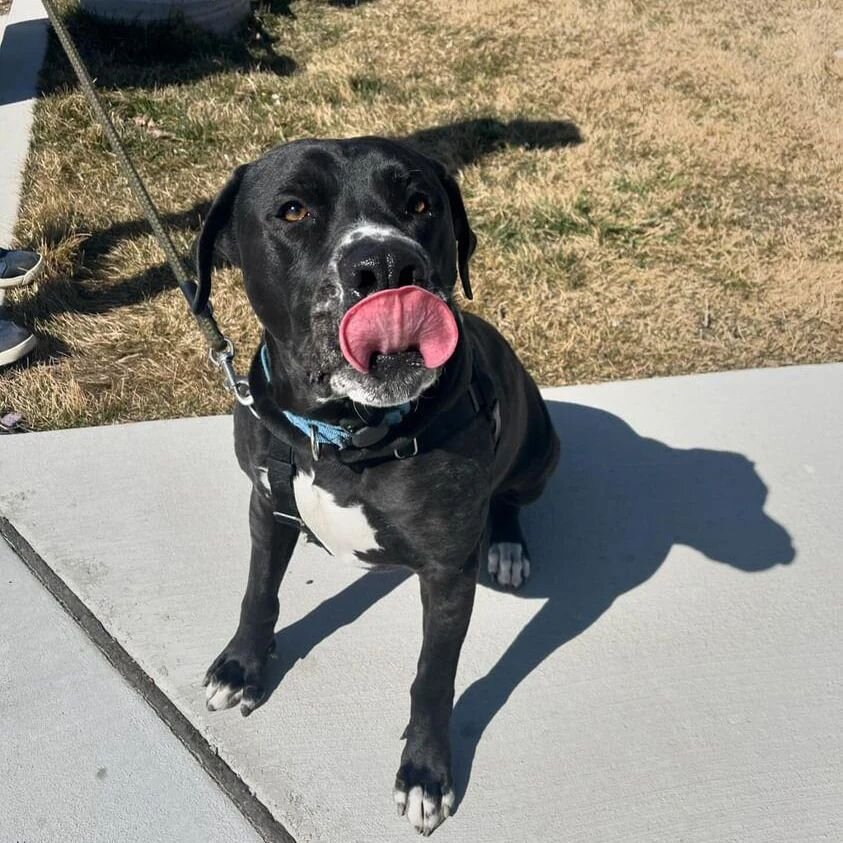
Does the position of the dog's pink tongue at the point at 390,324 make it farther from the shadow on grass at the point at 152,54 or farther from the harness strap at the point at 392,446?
the shadow on grass at the point at 152,54

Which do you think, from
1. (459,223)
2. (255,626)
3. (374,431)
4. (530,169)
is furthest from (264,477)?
(530,169)

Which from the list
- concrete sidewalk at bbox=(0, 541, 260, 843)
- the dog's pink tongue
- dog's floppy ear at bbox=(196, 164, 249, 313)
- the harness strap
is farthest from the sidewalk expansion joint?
the dog's pink tongue

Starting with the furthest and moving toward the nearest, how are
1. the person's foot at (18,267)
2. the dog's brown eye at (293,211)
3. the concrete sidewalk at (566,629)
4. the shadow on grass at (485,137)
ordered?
the shadow on grass at (485,137), the person's foot at (18,267), the concrete sidewalk at (566,629), the dog's brown eye at (293,211)

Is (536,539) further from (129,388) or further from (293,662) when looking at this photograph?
(129,388)

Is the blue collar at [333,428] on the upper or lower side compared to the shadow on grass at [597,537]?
upper

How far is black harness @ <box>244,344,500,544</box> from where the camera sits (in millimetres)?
2373

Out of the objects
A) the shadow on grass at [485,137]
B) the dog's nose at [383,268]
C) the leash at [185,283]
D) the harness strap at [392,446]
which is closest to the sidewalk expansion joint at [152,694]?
the harness strap at [392,446]

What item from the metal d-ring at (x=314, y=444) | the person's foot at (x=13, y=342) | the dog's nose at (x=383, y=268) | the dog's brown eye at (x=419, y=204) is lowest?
the person's foot at (x=13, y=342)

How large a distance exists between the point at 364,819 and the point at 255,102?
5.08m

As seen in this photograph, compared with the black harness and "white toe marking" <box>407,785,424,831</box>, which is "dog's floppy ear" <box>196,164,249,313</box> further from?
"white toe marking" <box>407,785,424,831</box>

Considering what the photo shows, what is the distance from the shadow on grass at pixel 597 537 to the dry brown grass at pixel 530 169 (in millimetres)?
706

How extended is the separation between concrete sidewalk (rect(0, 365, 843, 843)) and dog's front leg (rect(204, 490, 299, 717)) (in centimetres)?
7

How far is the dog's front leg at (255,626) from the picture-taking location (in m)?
2.76

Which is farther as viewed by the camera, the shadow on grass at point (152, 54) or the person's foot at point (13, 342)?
the shadow on grass at point (152, 54)
